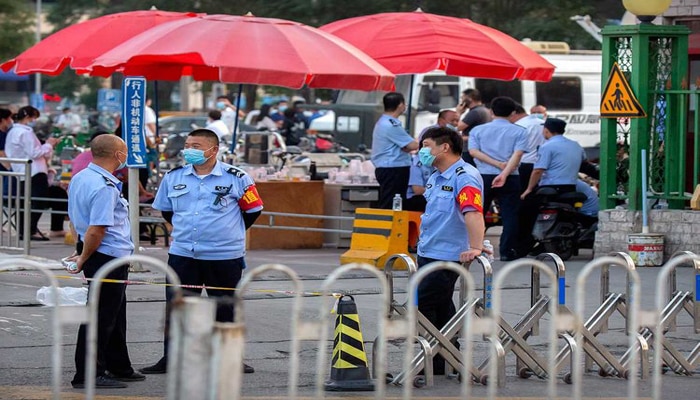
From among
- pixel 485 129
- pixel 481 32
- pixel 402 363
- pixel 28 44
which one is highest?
pixel 28 44

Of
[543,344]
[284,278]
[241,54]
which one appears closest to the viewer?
[543,344]

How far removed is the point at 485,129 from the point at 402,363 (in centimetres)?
616

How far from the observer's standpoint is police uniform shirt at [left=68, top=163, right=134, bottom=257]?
8203 mm

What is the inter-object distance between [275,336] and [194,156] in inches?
84.9

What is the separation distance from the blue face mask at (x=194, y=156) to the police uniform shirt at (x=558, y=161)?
7224 millimetres

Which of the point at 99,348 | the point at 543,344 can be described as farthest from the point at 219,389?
the point at 543,344

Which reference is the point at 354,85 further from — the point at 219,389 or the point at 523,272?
the point at 219,389

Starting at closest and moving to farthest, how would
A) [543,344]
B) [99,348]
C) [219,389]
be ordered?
[219,389], [99,348], [543,344]

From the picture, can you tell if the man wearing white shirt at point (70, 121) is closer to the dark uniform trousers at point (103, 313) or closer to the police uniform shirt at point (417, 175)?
the police uniform shirt at point (417, 175)

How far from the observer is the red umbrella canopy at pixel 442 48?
53.1 feet

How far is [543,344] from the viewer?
33.4 feet

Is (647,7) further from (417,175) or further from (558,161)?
(417,175)

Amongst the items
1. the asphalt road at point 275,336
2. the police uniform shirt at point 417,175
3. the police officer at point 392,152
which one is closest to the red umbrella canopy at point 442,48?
the police officer at point 392,152

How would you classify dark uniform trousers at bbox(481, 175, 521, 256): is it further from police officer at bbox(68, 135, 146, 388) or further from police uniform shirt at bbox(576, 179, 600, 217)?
police officer at bbox(68, 135, 146, 388)
